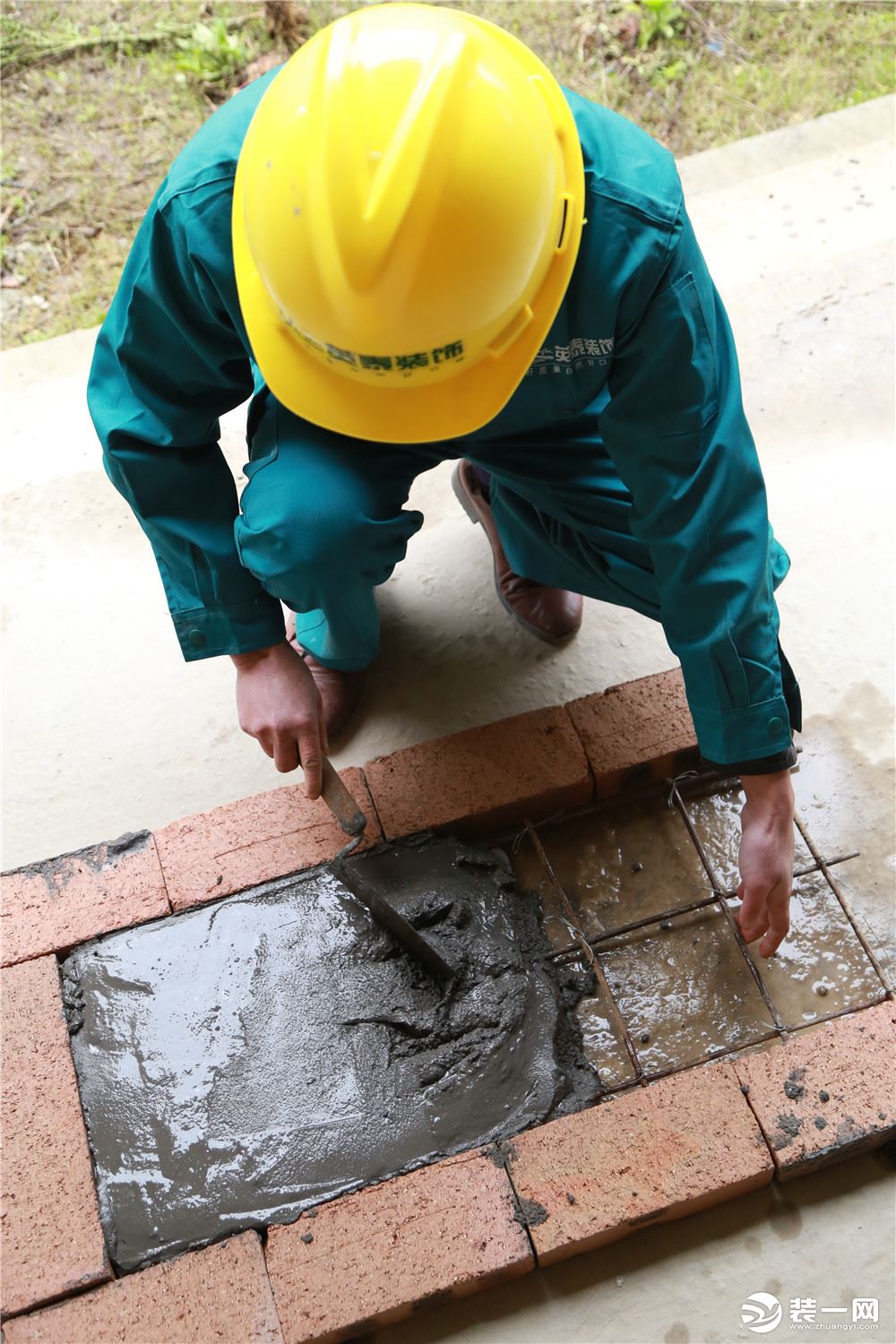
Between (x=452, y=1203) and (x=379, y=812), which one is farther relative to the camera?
(x=379, y=812)

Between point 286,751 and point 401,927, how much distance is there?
0.45m

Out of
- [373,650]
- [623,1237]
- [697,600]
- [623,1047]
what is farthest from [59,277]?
[623,1237]

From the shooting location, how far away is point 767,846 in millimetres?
2281

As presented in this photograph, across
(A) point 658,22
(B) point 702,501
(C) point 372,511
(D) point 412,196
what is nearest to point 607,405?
(B) point 702,501

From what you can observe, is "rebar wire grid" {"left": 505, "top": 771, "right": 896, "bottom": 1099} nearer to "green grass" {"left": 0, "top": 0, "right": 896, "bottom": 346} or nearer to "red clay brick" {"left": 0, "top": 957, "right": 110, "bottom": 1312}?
"red clay brick" {"left": 0, "top": 957, "right": 110, "bottom": 1312}

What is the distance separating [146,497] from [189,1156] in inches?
52.2

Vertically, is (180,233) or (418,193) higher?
(418,193)

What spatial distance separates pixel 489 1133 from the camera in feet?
7.43

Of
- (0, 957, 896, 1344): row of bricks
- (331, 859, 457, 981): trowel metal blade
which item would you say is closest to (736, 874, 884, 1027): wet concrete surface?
(0, 957, 896, 1344): row of bricks

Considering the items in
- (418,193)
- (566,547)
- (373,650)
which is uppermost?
(418,193)

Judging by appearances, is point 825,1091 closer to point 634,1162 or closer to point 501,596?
point 634,1162

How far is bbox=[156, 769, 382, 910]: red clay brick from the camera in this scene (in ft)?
8.39

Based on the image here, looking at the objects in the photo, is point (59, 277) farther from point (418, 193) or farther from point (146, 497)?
point (418, 193)

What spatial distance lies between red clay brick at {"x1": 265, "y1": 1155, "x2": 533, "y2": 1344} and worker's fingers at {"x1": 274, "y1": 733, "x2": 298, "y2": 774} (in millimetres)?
859
